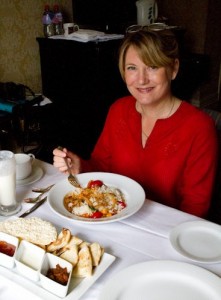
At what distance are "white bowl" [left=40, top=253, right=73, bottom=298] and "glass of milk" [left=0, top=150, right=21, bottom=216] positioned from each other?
0.34m

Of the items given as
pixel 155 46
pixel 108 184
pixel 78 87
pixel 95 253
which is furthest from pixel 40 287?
pixel 78 87

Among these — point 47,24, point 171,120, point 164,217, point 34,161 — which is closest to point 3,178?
point 34,161

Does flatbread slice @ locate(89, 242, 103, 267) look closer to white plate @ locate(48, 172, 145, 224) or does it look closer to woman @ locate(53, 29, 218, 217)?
white plate @ locate(48, 172, 145, 224)

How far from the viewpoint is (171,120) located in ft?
4.69

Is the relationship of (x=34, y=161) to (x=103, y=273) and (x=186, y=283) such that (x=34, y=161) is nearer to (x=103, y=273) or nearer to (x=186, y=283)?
(x=103, y=273)

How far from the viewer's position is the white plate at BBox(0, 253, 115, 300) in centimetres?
78

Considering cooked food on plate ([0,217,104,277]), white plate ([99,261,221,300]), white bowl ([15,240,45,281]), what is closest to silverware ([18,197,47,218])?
cooked food on plate ([0,217,104,277])

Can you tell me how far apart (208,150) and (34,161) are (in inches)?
27.1

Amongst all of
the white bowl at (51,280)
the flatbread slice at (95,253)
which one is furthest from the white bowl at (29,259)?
the flatbread slice at (95,253)

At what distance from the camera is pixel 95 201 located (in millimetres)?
1124

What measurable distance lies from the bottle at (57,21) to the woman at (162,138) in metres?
1.78

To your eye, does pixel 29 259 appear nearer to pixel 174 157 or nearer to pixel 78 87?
pixel 174 157

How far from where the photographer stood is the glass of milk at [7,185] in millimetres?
1080

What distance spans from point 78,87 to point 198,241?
224 cm
